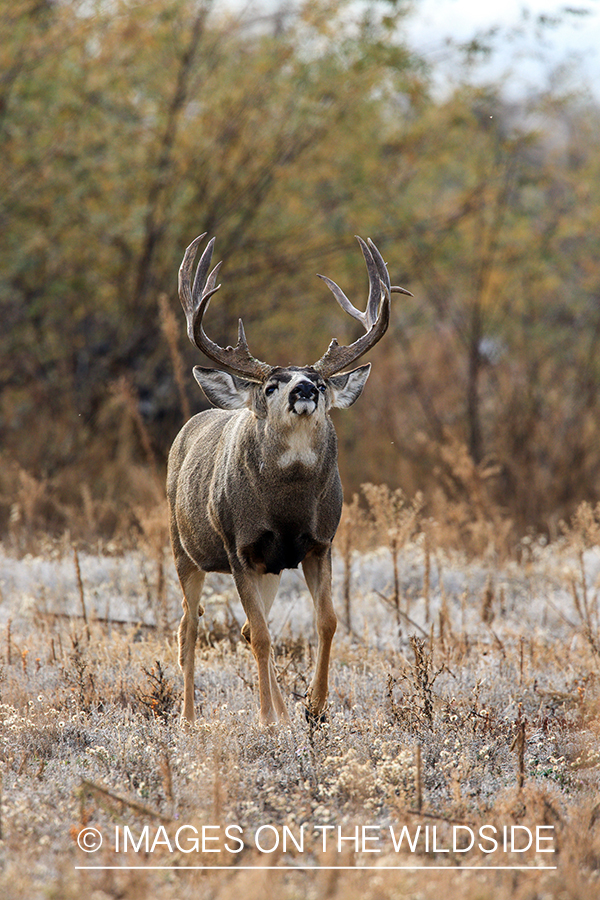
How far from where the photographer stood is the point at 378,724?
5.17 metres

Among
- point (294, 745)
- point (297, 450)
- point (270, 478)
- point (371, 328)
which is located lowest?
point (294, 745)

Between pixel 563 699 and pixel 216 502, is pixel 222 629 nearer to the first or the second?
pixel 216 502

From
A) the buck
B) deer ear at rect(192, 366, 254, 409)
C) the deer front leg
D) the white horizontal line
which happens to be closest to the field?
the white horizontal line

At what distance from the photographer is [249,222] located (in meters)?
12.4

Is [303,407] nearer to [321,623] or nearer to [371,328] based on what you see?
[371,328]

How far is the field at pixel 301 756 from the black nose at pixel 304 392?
1.49m

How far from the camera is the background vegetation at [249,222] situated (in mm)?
11578

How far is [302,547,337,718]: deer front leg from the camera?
16.9 feet

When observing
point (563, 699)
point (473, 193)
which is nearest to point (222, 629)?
point (563, 699)

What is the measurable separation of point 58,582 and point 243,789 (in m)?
3.59

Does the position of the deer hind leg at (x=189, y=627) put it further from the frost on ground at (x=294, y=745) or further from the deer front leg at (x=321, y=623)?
the deer front leg at (x=321, y=623)

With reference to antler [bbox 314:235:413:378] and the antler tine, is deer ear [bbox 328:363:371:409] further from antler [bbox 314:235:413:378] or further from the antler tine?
the antler tine

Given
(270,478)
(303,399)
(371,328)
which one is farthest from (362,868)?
(371,328)

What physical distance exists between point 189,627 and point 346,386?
1.71 m
